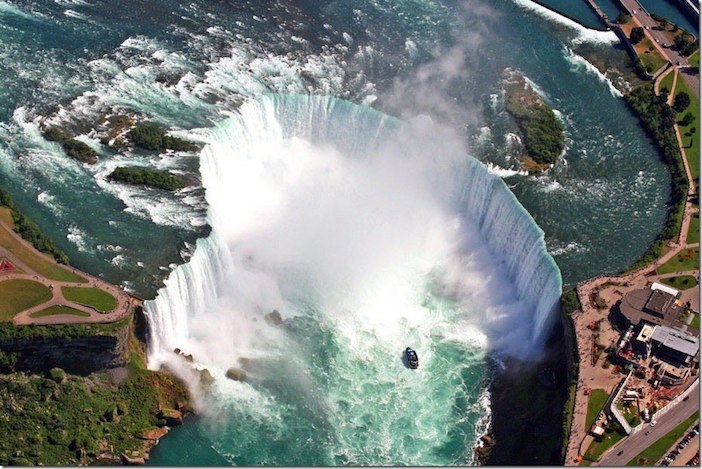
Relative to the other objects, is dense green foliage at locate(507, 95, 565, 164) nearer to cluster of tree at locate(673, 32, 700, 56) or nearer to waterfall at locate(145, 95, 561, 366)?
waterfall at locate(145, 95, 561, 366)

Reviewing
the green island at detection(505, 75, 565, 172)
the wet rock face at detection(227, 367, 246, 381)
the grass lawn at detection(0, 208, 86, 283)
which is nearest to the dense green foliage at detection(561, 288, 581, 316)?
the green island at detection(505, 75, 565, 172)

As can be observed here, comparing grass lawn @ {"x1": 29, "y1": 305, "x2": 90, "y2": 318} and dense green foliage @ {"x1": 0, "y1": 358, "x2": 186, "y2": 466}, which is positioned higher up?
grass lawn @ {"x1": 29, "y1": 305, "x2": 90, "y2": 318}

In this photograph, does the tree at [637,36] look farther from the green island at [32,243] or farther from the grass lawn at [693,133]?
the green island at [32,243]

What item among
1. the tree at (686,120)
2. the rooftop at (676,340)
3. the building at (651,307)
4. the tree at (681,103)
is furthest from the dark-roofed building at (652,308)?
the tree at (681,103)

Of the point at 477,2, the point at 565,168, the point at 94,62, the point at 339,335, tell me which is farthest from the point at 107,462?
the point at 477,2

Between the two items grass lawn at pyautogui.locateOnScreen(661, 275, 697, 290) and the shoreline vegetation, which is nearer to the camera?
the shoreline vegetation

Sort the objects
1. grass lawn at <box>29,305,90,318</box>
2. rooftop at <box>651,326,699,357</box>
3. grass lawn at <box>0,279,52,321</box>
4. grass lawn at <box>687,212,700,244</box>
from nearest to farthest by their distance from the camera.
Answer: grass lawn at <box>0,279,52,321</box> < grass lawn at <box>29,305,90,318</box> < rooftop at <box>651,326,699,357</box> < grass lawn at <box>687,212,700,244</box>
